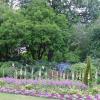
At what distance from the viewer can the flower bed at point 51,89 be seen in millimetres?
14911

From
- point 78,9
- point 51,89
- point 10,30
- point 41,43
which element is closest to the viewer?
point 51,89

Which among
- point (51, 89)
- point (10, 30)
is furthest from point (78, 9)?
point (51, 89)

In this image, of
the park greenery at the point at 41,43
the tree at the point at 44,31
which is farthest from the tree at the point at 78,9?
the tree at the point at 44,31

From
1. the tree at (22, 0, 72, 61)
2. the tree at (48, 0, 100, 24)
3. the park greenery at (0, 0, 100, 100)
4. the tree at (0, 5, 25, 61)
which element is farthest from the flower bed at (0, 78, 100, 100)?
the tree at (48, 0, 100, 24)

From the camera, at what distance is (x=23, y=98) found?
1420 centimetres

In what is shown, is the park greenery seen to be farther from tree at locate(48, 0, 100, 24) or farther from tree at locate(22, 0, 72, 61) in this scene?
tree at locate(48, 0, 100, 24)

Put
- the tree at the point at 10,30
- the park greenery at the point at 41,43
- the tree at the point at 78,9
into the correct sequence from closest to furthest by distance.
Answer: the park greenery at the point at 41,43, the tree at the point at 10,30, the tree at the point at 78,9

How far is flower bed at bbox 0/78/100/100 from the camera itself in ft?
48.9

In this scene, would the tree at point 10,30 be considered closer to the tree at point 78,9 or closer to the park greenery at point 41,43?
the park greenery at point 41,43

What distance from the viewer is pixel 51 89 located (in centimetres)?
1675

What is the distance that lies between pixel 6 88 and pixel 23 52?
42.5 ft

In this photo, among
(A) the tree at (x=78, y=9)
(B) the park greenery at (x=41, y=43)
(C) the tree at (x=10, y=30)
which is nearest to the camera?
(B) the park greenery at (x=41, y=43)

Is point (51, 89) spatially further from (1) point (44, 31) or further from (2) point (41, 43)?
(2) point (41, 43)

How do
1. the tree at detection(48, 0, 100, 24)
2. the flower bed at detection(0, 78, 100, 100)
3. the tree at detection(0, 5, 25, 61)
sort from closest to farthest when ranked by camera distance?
the flower bed at detection(0, 78, 100, 100), the tree at detection(0, 5, 25, 61), the tree at detection(48, 0, 100, 24)
